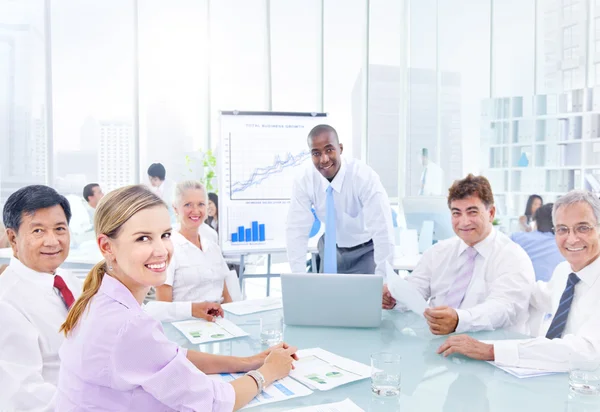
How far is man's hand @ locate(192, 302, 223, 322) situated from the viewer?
211 cm

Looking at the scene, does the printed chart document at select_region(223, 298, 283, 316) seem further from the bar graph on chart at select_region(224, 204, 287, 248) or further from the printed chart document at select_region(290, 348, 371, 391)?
the bar graph on chart at select_region(224, 204, 287, 248)

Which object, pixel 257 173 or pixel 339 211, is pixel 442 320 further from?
pixel 257 173

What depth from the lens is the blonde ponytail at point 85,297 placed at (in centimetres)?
122

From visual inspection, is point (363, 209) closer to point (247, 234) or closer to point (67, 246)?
point (247, 234)

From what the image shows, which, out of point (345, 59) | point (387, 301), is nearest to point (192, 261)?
point (387, 301)

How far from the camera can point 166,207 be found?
1318 millimetres

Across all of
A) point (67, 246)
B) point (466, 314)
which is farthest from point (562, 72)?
point (67, 246)

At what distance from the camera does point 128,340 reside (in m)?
1.11

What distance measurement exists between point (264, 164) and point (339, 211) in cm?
112

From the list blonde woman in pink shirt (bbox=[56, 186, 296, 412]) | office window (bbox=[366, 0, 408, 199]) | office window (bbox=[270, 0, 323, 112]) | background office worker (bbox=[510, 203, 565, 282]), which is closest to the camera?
blonde woman in pink shirt (bbox=[56, 186, 296, 412])

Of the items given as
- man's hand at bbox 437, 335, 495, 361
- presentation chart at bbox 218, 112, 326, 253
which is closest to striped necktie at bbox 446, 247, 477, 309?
man's hand at bbox 437, 335, 495, 361

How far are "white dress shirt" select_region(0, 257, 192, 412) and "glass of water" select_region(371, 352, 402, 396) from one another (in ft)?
3.12

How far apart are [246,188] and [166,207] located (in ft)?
9.60

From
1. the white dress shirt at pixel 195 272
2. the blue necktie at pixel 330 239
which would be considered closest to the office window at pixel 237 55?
the blue necktie at pixel 330 239
